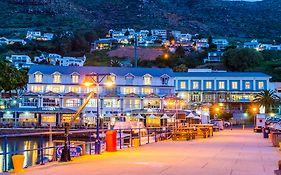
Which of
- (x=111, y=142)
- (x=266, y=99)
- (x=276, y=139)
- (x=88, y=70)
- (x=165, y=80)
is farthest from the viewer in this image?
(x=266, y=99)

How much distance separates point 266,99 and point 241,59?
50.4 metres

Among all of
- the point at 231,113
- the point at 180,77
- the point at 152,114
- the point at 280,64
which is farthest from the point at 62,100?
the point at 280,64

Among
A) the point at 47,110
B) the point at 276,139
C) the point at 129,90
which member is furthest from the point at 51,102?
the point at 276,139

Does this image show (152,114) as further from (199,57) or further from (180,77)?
(199,57)

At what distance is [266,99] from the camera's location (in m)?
106

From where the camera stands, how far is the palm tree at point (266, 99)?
106000mm

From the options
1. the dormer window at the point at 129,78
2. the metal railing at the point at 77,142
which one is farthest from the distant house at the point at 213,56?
the metal railing at the point at 77,142

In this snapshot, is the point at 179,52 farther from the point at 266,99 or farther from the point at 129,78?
the point at 129,78

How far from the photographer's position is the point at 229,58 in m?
158

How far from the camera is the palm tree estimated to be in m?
106

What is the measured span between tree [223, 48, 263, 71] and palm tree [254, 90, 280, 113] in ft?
143

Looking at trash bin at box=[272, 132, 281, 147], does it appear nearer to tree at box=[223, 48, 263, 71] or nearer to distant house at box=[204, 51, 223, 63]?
tree at box=[223, 48, 263, 71]

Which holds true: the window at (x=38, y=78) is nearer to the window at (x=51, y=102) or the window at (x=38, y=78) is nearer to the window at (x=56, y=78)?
the window at (x=56, y=78)

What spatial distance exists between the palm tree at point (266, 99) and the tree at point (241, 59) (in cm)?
4360
